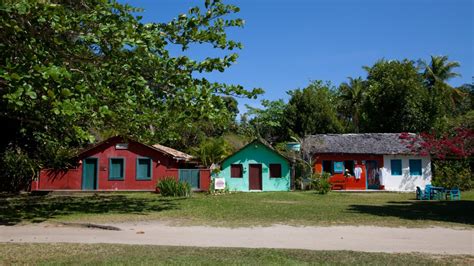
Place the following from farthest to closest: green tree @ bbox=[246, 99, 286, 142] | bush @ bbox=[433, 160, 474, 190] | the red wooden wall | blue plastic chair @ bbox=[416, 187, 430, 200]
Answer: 1. green tree @ bbox=[246, 99, 286, 142]
2. the red wooden wall
3. bush @ bbox=[433, 160, 474, 190]
4. blue plastic chair @ bbox=[416, 187, 430, 200]

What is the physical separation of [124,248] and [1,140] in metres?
16.7

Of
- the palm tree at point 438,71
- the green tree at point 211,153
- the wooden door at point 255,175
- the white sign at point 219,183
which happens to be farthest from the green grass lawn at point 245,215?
the palm tree at point 438,71

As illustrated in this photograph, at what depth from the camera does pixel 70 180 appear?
27.4 meters

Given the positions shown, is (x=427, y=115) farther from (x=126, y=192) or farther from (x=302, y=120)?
(x=126, y=192)

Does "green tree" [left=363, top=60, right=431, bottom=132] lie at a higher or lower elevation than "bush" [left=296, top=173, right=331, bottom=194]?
higher

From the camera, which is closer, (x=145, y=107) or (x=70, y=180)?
(x=145, y=107)

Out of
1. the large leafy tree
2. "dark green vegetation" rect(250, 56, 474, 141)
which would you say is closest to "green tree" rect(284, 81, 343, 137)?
"dark green vegetation" rect(250, 56, 474, 141)

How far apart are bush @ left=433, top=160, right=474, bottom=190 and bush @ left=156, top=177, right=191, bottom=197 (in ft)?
55.3

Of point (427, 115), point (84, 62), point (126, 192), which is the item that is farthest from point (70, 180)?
point (427, 115)

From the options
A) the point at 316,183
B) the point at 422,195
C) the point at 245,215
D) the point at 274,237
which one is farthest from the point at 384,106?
the point at 274,237

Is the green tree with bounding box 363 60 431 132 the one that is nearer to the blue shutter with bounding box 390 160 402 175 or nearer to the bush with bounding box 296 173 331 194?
the blue shutter with bounding box 390 160 402 175

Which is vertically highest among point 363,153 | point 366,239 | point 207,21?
point 207,21

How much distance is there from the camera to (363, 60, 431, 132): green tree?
38406 mm

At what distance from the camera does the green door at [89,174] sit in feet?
90.5
